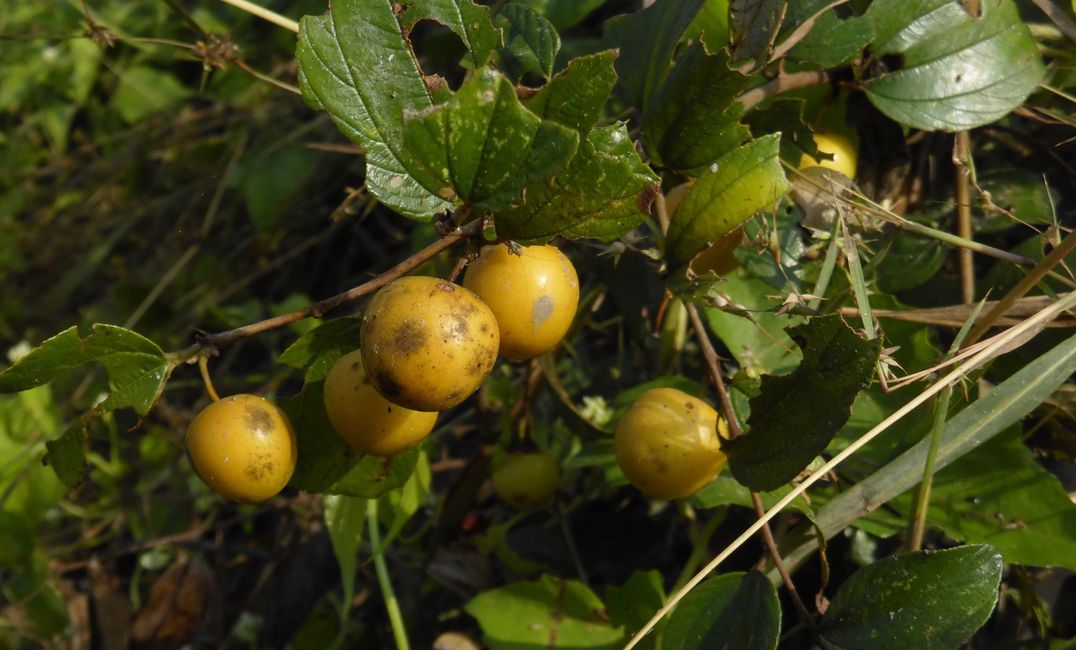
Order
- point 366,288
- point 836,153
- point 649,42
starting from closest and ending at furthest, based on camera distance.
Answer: point 366,288 → point 649,42 → point 836,153

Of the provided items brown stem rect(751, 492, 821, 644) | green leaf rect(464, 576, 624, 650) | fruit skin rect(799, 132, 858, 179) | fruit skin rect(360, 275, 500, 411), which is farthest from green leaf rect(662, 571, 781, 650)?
fruit skin rect(799, 132, 858, 179)

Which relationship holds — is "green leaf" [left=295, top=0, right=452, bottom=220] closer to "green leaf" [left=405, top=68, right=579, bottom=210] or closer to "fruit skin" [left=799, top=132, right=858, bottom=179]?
"green leaf" [left=405, top=68, right=579, bottom=210]

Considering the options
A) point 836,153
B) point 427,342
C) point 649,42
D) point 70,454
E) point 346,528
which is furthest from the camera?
point 346,528

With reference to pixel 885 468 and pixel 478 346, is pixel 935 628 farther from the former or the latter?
pixel 478 346

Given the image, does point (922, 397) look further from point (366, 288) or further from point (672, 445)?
point (366, 288)

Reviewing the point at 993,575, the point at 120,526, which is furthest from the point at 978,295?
the point at 120,526

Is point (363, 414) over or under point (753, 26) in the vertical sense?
under

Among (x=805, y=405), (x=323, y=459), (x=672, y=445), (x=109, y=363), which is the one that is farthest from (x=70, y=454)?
(x=805, y=405)
